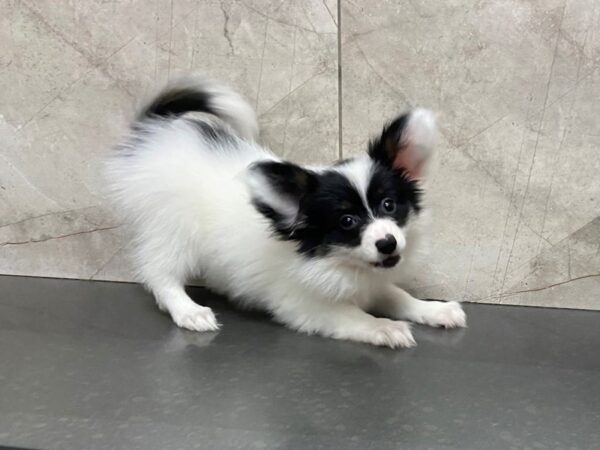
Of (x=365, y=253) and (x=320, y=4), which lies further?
(x=320, y=4)

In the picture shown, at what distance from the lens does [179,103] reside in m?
1.92

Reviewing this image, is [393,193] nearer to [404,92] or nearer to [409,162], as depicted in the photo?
[409,162]

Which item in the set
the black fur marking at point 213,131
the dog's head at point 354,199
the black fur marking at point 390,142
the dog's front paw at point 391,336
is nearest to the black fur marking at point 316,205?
the dog's head at point 354,199

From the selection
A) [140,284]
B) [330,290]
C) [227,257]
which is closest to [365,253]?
[330,290]

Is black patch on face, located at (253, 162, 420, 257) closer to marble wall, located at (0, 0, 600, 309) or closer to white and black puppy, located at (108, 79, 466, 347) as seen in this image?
white and black puppy, located at (108, 79, 466, 347)

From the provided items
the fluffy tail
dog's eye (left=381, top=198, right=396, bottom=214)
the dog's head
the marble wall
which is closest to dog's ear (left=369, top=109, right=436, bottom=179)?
the dog's head

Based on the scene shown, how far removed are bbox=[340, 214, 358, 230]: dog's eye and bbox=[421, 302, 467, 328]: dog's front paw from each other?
1.49 ft

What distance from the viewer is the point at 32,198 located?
7.08 ft

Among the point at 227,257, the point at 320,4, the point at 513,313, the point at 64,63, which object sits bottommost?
the point at 227,257

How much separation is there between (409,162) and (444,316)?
0.48m

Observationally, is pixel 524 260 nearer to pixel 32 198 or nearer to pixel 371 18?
pixel 371 18

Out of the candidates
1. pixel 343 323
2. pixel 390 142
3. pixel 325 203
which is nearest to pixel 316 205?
pixel 325 203

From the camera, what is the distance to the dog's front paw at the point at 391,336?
164cm

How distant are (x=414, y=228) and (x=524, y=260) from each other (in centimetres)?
53
